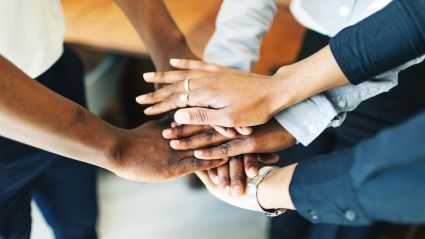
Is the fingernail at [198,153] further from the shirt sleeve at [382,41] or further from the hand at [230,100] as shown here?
the shirt sleeve at [382,41]

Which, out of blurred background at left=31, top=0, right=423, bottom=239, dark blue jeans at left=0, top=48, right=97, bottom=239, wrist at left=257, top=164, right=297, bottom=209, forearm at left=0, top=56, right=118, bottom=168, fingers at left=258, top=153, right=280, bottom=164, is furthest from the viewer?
blurred background at left=31, top=0, right=423, bottom=239

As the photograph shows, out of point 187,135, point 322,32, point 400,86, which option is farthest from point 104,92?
point 400,86

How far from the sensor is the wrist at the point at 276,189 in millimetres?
814

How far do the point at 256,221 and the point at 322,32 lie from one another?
1.03m

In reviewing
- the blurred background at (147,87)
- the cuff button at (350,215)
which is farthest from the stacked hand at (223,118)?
the blurred background at (147,87)

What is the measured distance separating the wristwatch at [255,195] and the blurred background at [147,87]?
0.59 m

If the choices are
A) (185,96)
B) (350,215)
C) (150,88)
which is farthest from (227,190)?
(150,88)

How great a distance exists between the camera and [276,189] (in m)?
0.84

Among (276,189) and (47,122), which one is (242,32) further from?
(47,122)

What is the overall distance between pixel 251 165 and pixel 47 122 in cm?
45

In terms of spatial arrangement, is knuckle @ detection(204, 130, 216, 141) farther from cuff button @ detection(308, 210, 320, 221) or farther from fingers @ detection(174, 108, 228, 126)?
cuff button @ detection(308, 210, 320, 221)

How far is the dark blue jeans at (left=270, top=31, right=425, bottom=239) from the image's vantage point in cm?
105

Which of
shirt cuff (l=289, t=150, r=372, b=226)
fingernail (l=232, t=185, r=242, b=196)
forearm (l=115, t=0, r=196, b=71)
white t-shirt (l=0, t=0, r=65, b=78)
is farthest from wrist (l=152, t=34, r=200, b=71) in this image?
shirt cuff (l=289, t=150, r=372, b=226)

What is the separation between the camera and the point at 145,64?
212cm
